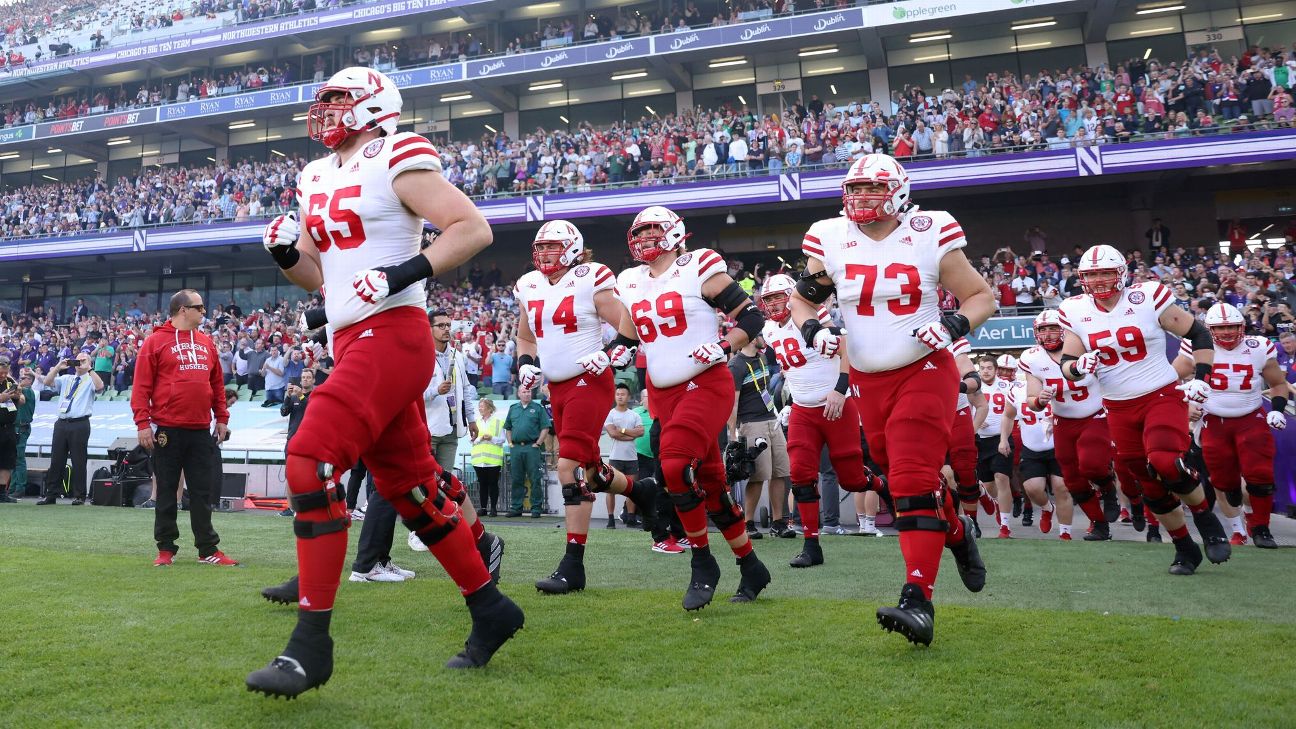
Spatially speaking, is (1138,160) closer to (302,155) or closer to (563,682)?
(563,682)

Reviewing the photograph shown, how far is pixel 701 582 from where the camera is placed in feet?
16.9

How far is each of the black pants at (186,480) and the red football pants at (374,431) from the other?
171 inches

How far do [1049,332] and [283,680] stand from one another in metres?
8.63

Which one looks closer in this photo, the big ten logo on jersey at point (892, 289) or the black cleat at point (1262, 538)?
the big ten logo on jersey at point (892, 289)

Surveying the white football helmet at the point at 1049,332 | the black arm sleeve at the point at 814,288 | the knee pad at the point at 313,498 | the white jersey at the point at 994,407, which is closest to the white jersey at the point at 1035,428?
the white jersey at the point at 994,407

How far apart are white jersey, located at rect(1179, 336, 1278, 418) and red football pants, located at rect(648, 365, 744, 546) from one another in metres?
6.02

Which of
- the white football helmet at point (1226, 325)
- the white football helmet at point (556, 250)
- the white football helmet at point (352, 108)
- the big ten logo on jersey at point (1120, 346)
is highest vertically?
the white football helmet at point (352, 108)

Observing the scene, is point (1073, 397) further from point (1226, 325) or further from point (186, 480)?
point (186, 480)

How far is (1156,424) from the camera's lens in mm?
6672

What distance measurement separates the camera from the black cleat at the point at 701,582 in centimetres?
491

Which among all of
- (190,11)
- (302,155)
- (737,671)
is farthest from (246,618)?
(190,11)

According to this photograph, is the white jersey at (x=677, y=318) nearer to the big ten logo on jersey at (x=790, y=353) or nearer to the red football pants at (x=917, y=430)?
the red football pants at (x=917, y=430)

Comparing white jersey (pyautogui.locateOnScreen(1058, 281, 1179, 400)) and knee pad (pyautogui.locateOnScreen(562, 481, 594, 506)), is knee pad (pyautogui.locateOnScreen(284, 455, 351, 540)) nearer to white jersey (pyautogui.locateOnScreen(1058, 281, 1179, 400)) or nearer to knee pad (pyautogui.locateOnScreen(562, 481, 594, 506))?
knee pad (pyautogui.locateOnScreen(562, 481, 594, 506))

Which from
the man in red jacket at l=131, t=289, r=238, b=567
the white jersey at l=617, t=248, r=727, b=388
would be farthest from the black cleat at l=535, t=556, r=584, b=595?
the man in red jacket at l=131, t=289, r=238, b=567
